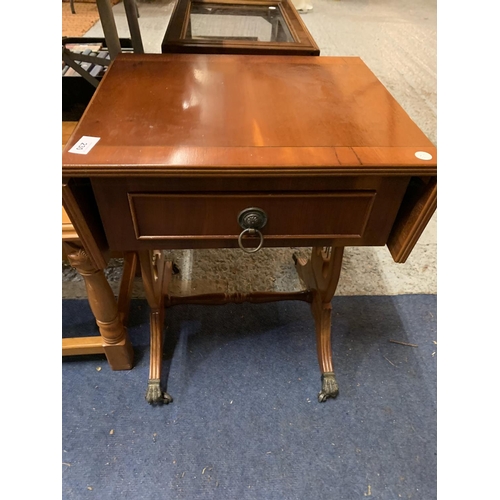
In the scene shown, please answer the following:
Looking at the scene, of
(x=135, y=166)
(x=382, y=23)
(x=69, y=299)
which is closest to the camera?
(x=135, y=166)

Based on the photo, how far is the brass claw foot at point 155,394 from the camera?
3.05ft

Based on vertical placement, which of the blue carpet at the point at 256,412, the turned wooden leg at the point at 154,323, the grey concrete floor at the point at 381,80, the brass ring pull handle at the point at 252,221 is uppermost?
the brass ring pull handle at the point at 252,221

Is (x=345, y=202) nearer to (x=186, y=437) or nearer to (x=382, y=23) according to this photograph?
(x=186, y=437)

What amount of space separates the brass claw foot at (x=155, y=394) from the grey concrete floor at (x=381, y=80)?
332 millimetres

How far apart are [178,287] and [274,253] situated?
13.7 inches

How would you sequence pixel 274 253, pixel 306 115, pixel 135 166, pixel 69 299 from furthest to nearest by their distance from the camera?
pixel 274 253
pixel 69 299
pixel 306 115
pixel 135 166

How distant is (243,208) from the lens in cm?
61

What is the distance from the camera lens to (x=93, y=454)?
0.87m

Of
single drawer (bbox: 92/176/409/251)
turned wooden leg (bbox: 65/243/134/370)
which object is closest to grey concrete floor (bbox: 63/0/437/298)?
turned wooden leg (bbox: 65/243/134/370)

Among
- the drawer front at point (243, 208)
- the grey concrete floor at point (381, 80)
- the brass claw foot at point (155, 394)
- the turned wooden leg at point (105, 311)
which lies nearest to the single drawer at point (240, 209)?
the drawer front at point (243, 208)

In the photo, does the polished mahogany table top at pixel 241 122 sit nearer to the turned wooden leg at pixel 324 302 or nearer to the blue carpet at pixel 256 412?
Answer: the turned wooden leg at pixel 324 302

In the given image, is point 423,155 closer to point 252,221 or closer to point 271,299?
point 252,221

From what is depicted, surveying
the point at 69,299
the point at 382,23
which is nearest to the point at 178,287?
the point at 69,299

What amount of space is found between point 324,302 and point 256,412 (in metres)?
0.31
